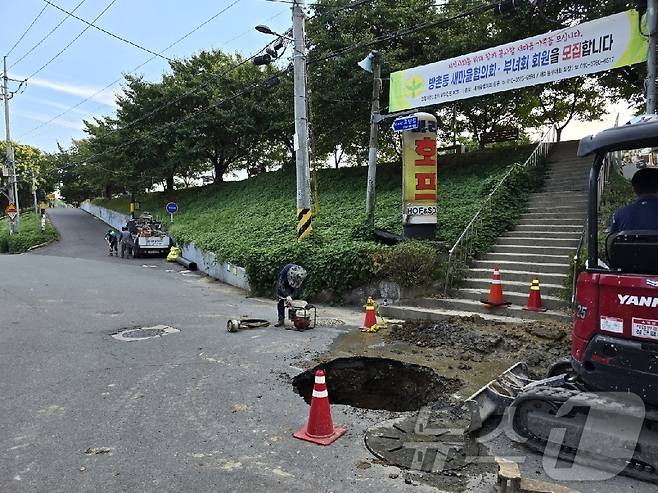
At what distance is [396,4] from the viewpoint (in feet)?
62.0

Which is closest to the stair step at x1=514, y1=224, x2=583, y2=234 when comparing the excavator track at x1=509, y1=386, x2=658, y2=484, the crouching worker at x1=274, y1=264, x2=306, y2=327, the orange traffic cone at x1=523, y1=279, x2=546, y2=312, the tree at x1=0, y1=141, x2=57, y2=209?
the orange traffic cone at x1=523, y1=279, x2=546, y2=312

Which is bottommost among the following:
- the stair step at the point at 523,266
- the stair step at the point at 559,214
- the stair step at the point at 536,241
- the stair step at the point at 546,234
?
the stair step at the point at 523,266

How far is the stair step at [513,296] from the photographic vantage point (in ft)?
28.0

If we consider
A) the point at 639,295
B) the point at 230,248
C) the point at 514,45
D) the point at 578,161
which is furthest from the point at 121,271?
the point at 639,295

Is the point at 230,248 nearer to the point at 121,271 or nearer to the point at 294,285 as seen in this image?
the point at 121,271

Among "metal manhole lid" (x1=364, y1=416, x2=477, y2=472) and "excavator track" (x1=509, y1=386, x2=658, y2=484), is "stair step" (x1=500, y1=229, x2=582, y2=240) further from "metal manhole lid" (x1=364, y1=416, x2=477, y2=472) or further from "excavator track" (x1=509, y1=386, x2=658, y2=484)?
"metal manhole lid" (x1=364, y1=416, x2=477, y2=472)

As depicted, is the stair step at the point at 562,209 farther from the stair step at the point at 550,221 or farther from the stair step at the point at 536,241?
the stair step at the point at 536,241

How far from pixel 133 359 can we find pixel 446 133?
65.6 ft

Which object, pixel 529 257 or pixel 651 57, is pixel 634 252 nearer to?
pixel 651 57

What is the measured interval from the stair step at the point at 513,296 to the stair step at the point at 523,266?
2.60 ft

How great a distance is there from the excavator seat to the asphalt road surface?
5.32 feet

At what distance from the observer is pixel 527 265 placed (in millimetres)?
9961

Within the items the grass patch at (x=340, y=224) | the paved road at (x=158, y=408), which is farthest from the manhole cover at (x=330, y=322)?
the grass patch at (x=340, y=224)

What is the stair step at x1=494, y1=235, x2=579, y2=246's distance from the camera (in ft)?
33.9
